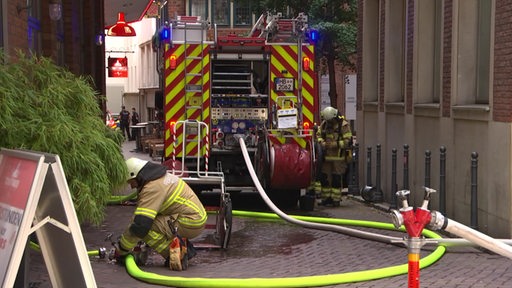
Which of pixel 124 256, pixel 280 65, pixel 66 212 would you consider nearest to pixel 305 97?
pixel 280 65

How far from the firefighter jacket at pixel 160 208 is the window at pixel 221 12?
30874 mm

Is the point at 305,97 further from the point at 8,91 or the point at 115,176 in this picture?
the point at 8,91

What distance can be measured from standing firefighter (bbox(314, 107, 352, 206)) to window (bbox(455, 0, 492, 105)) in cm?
268

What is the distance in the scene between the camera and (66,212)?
17.3 ft

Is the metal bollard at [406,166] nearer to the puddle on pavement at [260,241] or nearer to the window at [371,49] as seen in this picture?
the puddle on pavement at [260,241]

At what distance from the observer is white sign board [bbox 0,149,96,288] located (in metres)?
5.11

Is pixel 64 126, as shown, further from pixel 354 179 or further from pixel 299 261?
pixel 354 179

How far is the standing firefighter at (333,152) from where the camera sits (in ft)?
43.7

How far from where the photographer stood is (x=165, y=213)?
7922 mm

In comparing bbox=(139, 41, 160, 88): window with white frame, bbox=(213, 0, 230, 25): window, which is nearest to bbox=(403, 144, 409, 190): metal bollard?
bbox=(213, 0, 230, 25): window

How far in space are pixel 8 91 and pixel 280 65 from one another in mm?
7001

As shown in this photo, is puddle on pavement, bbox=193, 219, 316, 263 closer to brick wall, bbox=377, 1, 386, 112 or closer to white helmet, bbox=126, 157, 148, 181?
white helmet, bbox=126, 157, 148, 181

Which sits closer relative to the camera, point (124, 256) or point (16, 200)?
point (16, 200)

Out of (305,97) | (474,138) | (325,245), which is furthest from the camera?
(305,97)
